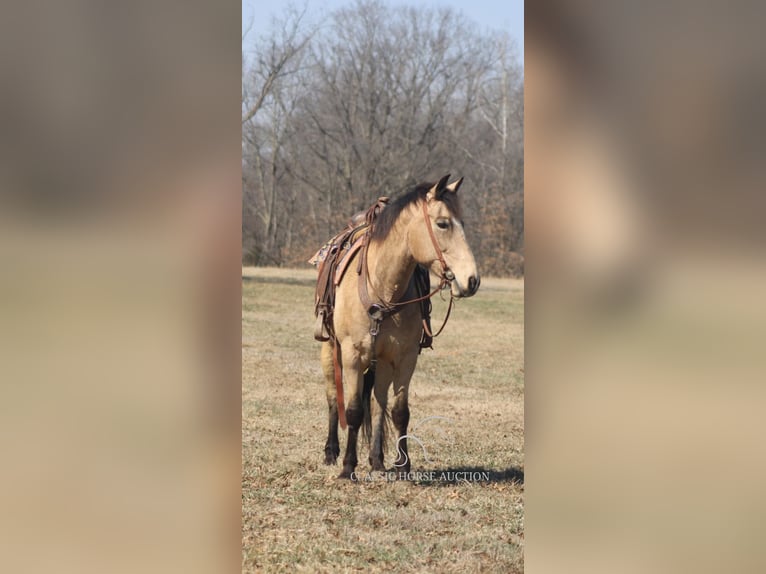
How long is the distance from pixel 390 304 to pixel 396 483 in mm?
821

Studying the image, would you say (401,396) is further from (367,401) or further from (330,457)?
(330,457)

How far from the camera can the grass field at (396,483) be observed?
2992mm

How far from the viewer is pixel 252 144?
7656mm

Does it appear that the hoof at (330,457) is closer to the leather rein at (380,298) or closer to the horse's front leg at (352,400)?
the horse's front leg at (352,400)

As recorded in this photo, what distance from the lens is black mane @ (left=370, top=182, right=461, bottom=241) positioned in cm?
360

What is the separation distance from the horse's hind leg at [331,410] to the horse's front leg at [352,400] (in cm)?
32

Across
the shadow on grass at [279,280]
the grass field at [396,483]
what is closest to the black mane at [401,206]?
the grass field at [396,483]

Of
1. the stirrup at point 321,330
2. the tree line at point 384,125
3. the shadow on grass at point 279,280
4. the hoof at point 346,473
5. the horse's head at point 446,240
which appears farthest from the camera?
the shadow on grass at point 279,280

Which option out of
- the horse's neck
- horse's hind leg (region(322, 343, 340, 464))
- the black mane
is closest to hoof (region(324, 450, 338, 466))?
horse's hind leg (region(322, 343, 340, 464))

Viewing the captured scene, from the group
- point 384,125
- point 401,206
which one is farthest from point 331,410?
point 384,125

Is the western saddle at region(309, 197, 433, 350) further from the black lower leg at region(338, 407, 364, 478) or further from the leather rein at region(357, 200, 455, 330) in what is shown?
the black lower leg at region(338, 407, 364, 478)
